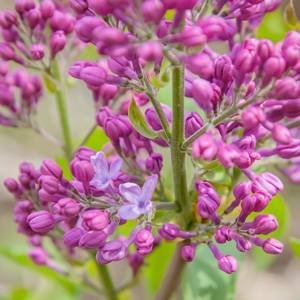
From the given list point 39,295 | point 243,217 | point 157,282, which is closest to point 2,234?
point 39,295

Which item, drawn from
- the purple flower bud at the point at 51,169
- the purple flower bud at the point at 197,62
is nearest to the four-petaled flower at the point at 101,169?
the purple flower bud at the point at 51,169

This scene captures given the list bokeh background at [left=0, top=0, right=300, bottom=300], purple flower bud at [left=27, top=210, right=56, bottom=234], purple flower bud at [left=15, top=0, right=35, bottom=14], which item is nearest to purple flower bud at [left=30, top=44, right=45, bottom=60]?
purple flower bud at [left=15, top=0, right=35, bottom=14]

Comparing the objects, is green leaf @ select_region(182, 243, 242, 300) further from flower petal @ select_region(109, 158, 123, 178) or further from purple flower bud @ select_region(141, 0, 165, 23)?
purple flower bud @ select_region(141, 0, 165, 23)

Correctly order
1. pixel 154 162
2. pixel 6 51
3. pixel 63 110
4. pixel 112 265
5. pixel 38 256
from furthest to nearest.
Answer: pixel 112 265 < pixel 38 256 < pixel 63 110 < pixel 6 51 < pixel 154 162

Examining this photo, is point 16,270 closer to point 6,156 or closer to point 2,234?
point 2,234

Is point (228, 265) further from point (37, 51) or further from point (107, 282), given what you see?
point (37, 51)

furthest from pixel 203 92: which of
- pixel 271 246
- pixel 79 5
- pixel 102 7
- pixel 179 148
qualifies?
pixel 271 246

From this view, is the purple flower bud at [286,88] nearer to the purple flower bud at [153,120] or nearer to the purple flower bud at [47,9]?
the purple flower bud at [153,120]
